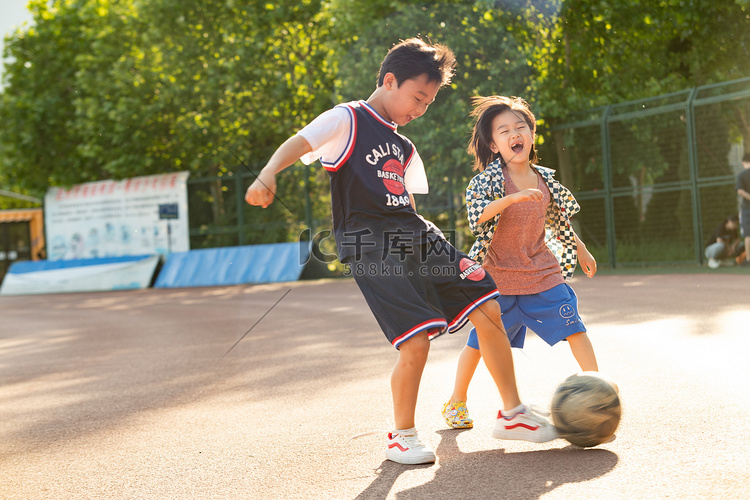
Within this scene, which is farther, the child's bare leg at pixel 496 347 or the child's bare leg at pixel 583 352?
the child's bare leg at pixel 583 352

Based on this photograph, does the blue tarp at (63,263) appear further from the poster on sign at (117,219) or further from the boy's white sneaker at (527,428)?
the boy's white sneaker at (527,428)

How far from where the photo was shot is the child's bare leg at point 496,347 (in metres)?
3.50

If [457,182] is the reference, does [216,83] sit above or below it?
above

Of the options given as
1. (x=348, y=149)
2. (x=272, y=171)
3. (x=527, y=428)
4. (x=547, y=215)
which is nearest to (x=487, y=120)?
(x=547, y=215)

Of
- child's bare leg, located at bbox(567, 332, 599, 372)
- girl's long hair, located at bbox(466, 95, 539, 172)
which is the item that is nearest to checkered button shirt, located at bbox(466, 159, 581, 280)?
girl's long hair, located at bbox(466, 95, 539, 172)

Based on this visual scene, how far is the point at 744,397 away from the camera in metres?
4.11

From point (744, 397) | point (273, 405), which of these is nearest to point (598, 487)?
point (744, 397)

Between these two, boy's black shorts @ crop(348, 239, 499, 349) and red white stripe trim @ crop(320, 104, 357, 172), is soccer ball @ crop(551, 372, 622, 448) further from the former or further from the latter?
red white stripe trim @ crop(320, 104, 357, 172)

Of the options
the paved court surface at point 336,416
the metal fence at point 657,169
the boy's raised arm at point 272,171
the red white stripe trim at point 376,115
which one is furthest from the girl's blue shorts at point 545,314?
the metal fence at point 657,169

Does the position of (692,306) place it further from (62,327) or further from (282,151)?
(62,327)

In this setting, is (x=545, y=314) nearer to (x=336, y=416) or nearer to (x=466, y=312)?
(x=466, y=312)

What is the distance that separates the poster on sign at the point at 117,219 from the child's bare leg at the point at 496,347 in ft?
63.5

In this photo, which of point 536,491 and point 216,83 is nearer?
point 536,491

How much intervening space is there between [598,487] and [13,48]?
27560mm
